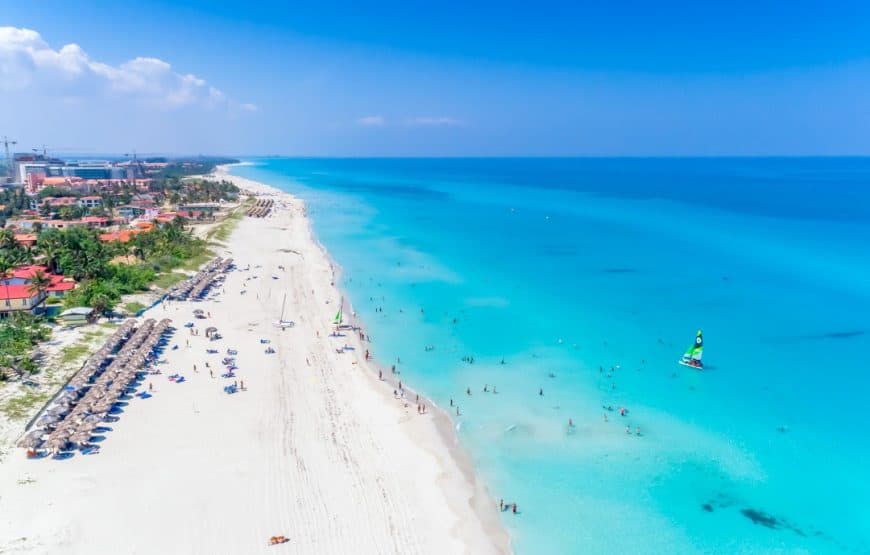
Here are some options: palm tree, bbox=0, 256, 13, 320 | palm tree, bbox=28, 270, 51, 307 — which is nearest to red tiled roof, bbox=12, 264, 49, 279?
palm tree, bbox=28, 270, 51, 307

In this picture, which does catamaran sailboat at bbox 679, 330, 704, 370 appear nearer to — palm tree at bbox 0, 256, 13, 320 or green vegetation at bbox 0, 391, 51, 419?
green vegetation at bbox 0, 391, 51, 419

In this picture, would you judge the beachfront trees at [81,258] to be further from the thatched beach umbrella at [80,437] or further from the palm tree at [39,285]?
the thatched beach umbrella at [80,437]

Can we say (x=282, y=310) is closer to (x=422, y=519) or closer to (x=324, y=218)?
(x=422, y=519)

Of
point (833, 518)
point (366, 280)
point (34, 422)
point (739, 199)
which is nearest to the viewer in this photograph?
point (833, 518)

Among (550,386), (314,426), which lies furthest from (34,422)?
(550,386)

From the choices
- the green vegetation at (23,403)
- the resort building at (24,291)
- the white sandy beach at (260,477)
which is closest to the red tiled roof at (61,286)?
the resort building at (24,291)

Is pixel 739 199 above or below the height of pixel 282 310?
above

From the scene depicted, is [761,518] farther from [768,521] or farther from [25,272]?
[25,272]
